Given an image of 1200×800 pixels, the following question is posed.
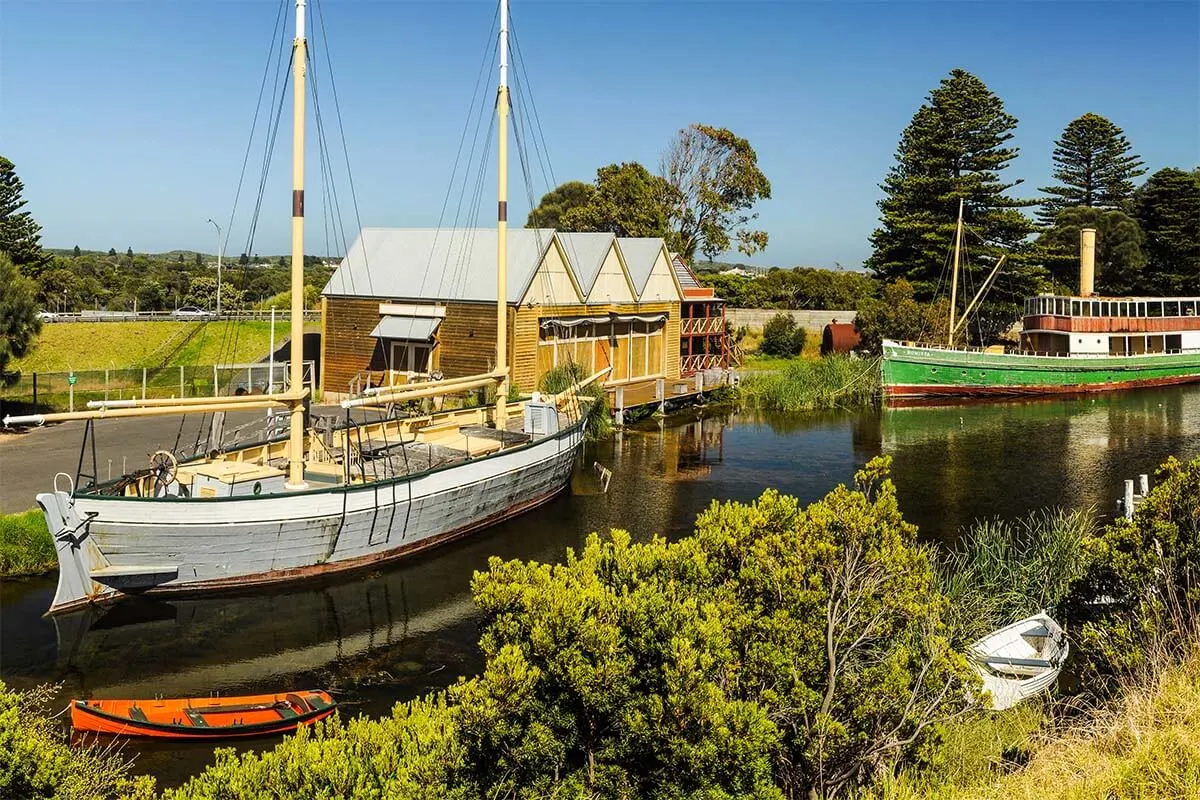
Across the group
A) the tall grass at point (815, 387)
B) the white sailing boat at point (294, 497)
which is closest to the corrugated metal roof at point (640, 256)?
the tall grass at point (815, 387)

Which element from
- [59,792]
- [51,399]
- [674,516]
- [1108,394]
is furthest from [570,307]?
[59,792]

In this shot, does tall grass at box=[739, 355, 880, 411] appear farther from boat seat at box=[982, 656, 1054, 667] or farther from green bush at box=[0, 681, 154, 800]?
green bush at box=[0, 681, 154, 800]

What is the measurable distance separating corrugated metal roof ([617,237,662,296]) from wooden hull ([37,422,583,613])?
22517 mm

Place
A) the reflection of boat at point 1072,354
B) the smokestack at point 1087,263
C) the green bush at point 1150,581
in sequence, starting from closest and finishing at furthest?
the green bush at point 1150,581 → the reflection of boat at point 1072,354 → the smokestack at point 1087,263

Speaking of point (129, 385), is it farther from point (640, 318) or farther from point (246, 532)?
point (246, 532)

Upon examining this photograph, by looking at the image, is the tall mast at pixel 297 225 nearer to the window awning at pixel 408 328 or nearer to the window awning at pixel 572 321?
the window awning at pixel 408 328

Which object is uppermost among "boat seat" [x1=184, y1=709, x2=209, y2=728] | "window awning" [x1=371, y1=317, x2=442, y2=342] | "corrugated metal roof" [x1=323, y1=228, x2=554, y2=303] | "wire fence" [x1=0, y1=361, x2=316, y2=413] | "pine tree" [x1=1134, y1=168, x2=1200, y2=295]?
"pine tree" [x1=1134, y1=168, x2=1200, y2=295]

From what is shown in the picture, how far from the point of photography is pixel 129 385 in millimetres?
44500

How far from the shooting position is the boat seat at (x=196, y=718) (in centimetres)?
1605

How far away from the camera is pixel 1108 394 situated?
57.3 m

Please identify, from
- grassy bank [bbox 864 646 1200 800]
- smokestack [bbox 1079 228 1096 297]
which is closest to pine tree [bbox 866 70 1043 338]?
smokestack [bbox 1079 228 1096 297]

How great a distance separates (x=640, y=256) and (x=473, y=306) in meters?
11.5

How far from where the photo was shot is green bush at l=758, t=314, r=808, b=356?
212 ft

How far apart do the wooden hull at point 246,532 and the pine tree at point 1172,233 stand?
208 feet
